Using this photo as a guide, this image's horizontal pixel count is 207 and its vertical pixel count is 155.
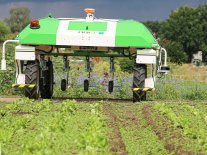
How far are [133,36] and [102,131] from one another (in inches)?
160

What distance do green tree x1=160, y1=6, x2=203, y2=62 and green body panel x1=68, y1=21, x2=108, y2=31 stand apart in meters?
55.3

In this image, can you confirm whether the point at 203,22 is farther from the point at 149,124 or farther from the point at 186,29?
the point at 149,124

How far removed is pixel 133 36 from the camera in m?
9.40

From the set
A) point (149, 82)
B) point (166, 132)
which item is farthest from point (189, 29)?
point (166, 132)

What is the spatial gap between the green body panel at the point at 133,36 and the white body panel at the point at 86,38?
164mm

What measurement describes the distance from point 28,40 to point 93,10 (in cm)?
205

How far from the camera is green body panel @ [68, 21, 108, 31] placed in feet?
31.2

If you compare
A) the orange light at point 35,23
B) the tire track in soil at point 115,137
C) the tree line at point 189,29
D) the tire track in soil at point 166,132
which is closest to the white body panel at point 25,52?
the orange light at point 35,23

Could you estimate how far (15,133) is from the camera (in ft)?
18.7

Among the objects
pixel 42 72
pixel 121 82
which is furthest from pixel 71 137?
pixel 121 82

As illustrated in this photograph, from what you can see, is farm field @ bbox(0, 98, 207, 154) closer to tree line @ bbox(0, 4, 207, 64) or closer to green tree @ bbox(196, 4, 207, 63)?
tree line @ bbox(0, 4, 207, 64)

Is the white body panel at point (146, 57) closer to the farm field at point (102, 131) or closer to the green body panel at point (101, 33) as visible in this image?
the green body panel at point (101, 33)

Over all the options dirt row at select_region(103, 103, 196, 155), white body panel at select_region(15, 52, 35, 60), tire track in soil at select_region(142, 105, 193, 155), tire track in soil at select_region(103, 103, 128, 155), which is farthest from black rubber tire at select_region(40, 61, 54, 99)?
tire track in soil at select_region(142, 105, 193, 155)

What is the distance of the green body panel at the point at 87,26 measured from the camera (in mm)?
9523
